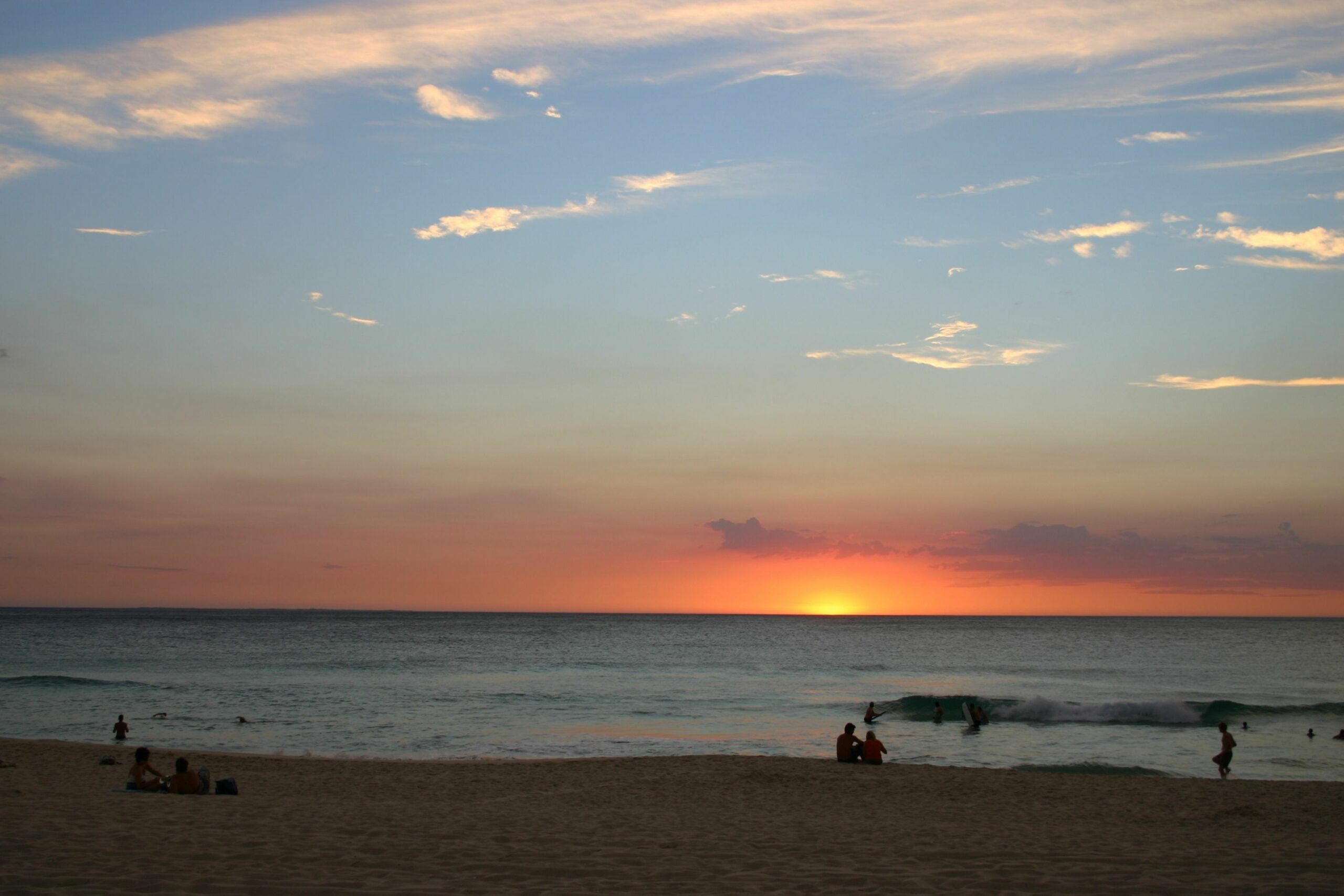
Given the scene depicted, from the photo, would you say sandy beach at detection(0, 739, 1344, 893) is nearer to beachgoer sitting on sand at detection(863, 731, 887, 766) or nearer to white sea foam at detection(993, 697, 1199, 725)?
beachgoer sitting on sand at detection(863, 731, 887, 766)

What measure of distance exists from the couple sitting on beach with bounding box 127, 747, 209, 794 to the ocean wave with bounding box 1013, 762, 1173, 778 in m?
17.6

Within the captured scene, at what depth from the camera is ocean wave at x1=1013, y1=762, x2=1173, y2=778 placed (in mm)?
22172

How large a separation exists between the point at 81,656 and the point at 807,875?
70006mm

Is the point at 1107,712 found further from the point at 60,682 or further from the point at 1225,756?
the point at 60,682

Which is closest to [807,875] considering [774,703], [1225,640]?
[774,703]

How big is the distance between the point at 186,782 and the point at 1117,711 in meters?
32.4

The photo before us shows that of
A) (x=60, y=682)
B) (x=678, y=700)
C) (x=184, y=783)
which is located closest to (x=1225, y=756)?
(x=678, y=700)

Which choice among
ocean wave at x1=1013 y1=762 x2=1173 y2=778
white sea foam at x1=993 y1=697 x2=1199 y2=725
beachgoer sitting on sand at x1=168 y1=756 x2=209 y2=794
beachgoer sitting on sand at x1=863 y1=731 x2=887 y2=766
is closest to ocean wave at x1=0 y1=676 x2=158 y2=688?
beachgoer sitting on sand at x1=168 y1=756 x2=209 y2=794

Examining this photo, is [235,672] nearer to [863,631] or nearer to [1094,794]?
[1094,794]

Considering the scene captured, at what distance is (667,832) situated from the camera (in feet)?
40.9

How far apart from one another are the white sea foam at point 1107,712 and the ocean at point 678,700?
12cm

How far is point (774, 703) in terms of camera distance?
1528 inches

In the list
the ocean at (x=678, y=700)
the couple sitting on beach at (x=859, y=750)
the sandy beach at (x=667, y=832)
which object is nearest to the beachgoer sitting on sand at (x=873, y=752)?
the couple sitting on beach at (x=859, y=750)

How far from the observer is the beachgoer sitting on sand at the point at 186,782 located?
50.5ft
